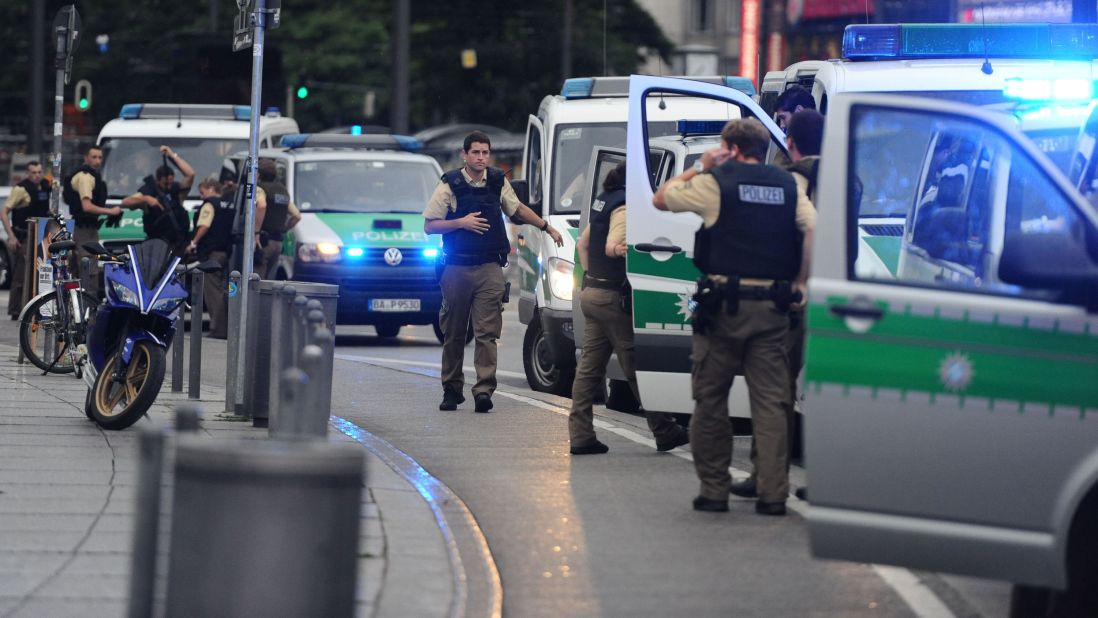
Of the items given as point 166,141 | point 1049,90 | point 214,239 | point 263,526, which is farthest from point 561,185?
point 263,526

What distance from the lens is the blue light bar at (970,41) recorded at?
11430 millimetres

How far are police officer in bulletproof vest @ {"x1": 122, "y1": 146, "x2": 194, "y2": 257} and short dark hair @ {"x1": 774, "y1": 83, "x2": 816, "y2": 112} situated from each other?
9.59 meters

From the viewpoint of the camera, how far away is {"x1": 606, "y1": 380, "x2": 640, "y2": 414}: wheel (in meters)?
13.0

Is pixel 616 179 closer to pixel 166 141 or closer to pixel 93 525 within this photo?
pixel 93 525

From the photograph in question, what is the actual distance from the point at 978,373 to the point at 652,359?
4067 millimetres

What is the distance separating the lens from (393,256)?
18.8 m

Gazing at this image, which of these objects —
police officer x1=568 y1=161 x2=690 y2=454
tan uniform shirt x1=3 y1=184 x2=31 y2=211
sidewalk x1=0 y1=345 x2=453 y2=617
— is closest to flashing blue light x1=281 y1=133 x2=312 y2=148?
tan uniform shirt x1=3 y1=184 x2=31 y2=211

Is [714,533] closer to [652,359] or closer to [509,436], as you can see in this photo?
[652,359]

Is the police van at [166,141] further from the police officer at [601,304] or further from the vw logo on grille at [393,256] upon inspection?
the police officer at [601,304]

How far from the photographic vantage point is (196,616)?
4980mm

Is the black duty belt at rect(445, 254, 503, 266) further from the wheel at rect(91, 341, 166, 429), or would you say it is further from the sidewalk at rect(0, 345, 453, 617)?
the wheel at rect(91, 341, 166, 429)

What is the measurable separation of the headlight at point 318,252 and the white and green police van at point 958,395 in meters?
12.8

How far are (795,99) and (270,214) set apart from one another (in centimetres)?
814

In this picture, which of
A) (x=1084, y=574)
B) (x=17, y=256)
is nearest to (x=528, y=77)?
(x=17, y=256)
